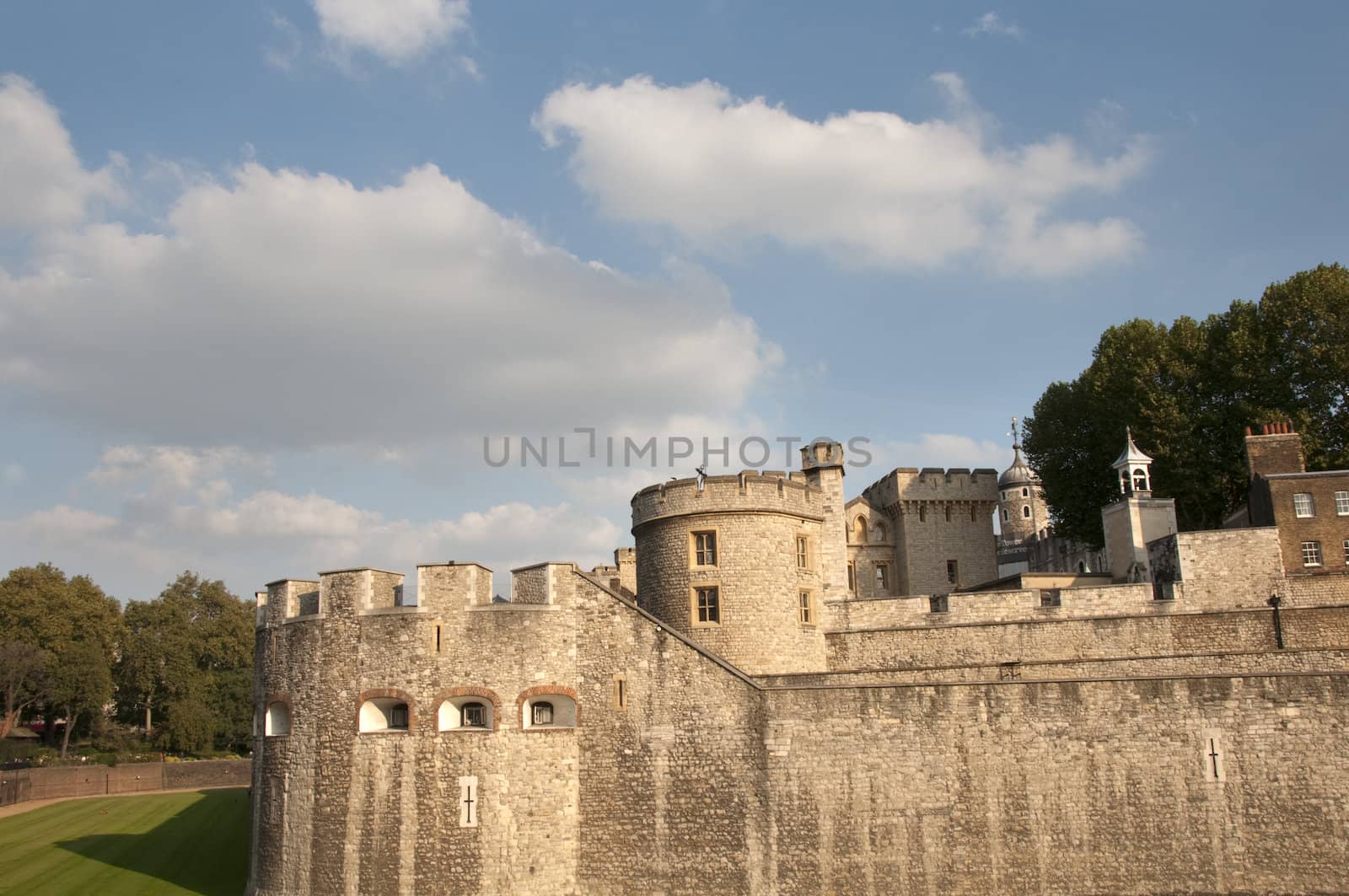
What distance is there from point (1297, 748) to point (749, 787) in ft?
38.0

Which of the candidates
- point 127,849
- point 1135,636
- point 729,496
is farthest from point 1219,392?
point 127,849

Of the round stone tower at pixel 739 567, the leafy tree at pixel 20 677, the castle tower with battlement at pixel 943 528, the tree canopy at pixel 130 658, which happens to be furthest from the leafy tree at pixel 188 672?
the round stone tower at pixel 739 567

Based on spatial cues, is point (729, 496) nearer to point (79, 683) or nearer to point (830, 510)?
point (830, 510)

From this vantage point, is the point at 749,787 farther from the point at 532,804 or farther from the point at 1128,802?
the point at 1128,802

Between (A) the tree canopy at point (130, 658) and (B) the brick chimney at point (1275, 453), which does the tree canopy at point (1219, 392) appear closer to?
(B) the brick chimney at point (1275, 453)

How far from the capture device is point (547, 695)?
25.3 metres

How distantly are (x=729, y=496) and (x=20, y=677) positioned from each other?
53.7 metres

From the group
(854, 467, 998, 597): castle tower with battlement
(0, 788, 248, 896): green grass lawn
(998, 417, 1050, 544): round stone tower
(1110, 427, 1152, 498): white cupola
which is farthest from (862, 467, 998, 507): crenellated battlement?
(998, 417, 1050, 544): round stone tower

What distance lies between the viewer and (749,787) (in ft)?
77.7

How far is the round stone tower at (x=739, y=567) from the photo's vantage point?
28531mm

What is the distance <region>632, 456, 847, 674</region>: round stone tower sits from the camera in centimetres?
2853

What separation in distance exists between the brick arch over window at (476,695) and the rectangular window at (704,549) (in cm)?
680

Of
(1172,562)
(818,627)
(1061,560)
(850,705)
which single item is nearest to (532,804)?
(850,705)

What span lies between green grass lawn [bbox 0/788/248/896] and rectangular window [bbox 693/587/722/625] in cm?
1514
